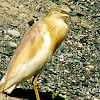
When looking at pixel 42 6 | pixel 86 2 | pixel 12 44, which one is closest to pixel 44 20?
pixel 12 44

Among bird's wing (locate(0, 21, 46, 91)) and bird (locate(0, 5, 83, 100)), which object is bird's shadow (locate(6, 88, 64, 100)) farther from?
bird's wing (locate(0, 21, 46, 91))

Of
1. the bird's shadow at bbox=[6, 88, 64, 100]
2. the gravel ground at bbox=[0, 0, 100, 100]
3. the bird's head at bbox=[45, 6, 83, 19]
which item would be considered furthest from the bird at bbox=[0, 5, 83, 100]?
the gravel ground at bbox=[0, 0, 100, 100]

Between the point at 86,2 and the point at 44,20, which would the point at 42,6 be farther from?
the point at 44,20

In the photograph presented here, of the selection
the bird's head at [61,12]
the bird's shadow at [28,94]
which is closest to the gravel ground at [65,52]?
the bird's shadow at [28,94]

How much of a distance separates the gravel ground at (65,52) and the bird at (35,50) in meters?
0.51

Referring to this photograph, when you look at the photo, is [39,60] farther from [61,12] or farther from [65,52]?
[65,52]

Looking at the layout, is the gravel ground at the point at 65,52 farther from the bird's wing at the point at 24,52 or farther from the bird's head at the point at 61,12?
the bird's head at the point at 61,12

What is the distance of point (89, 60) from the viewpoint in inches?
244

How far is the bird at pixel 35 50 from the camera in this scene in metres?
4.41

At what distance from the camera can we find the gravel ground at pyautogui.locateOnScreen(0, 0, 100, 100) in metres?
5.37

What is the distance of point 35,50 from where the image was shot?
4.45 metres

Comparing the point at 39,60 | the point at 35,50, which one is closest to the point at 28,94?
the point at 39,60

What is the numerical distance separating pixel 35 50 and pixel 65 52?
192 centimetres

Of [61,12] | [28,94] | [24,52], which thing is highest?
[61,12]
